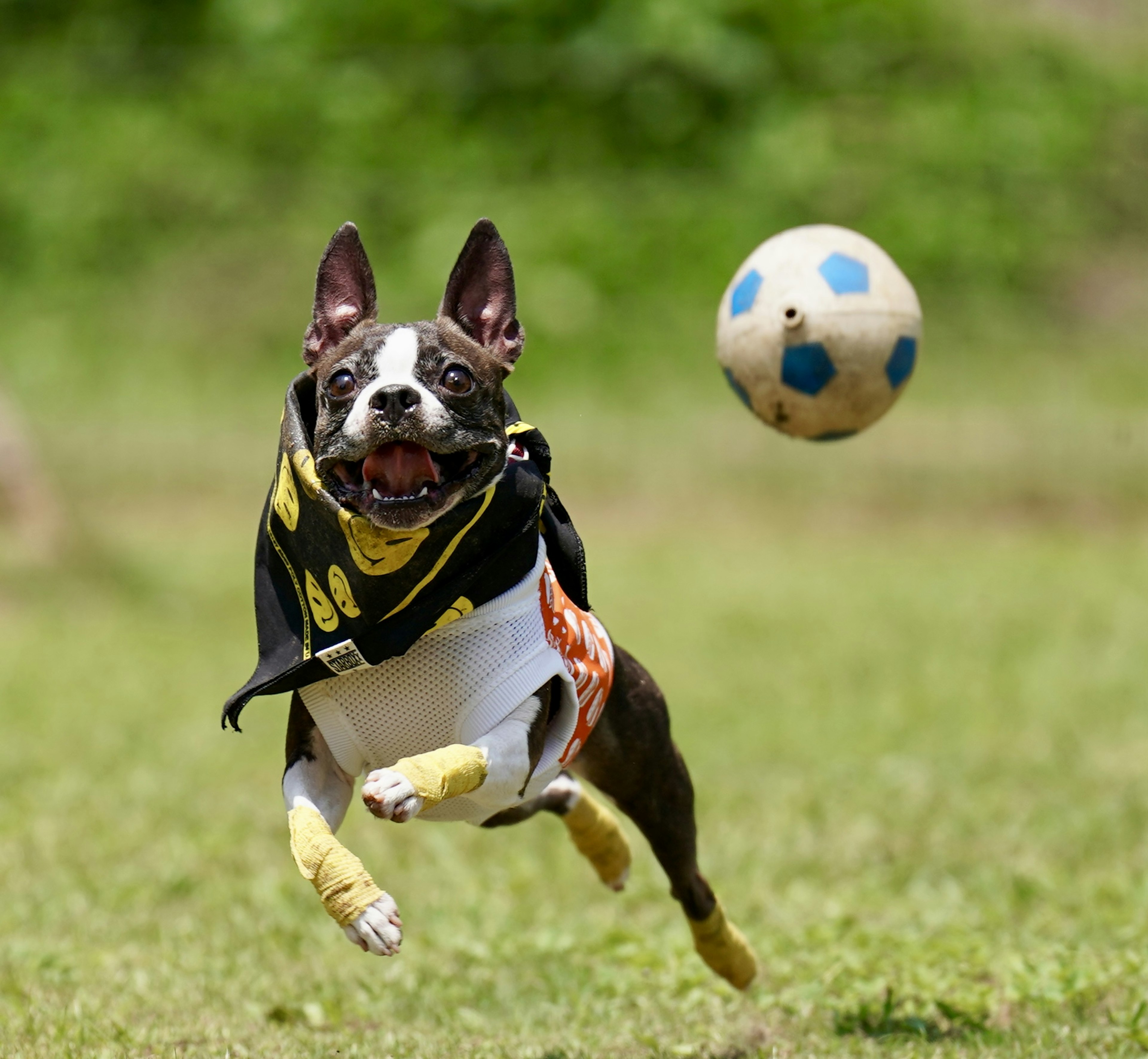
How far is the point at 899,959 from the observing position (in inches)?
236

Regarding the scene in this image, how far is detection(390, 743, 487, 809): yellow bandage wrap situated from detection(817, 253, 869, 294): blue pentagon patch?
2056 mm

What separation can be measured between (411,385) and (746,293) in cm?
176

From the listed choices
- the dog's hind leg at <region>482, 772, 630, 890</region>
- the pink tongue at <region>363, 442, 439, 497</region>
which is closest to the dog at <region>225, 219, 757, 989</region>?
the pink tongue at <region>363, 442, 439, 497</region>

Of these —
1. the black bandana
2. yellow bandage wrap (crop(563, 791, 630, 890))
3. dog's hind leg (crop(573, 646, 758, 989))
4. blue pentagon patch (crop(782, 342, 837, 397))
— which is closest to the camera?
the black bandana

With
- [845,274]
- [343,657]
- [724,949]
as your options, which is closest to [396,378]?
[343,657]

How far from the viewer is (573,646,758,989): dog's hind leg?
188 inches

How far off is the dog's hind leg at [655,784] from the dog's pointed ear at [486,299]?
0.97 m

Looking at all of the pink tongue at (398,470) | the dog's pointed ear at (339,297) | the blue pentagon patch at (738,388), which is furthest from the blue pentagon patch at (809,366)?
the pink tongue at (398,470)

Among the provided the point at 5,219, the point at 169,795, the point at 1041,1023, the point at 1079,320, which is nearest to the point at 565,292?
the point at 1079,320

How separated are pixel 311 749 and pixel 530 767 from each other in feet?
1.86

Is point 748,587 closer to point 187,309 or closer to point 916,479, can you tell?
point 916,479

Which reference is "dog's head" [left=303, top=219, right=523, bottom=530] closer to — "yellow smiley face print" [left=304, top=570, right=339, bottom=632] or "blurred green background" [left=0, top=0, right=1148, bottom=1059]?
"yellow smiley face print" [left=304, top=570, right=339, bottom=632]

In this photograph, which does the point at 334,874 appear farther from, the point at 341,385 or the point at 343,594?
the point at 341,385

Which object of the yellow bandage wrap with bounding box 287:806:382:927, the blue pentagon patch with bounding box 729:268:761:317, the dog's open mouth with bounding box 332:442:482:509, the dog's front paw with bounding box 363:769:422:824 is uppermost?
the blue pentagon patch with bounding box 729:268:761:317
